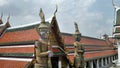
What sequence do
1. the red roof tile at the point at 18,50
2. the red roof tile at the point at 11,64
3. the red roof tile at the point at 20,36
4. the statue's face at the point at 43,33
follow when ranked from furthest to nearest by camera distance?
the red roof tile at the point at 20,36 → the red roof tile at the point at 18,50 → the red roof tile at the point at 11,64 → the statue's face at the point at 43,33

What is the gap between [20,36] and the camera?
16.9 m

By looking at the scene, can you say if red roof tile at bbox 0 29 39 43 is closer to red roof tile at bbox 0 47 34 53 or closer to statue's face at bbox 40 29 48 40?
red roof tile at bbox 0 47 34 53

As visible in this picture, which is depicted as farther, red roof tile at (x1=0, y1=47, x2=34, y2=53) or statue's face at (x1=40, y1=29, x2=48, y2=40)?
red roof tile at (x1=0, y1=47, x2=34, y2=53)

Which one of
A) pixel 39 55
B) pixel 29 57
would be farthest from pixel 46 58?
pixel 29 57

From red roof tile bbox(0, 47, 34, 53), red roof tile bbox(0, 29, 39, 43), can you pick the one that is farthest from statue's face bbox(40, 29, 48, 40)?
red roof tile bbox(0, 29, 39, 43)

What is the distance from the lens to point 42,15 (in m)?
9.44

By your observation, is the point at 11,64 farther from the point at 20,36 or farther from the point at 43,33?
the point at 43,33

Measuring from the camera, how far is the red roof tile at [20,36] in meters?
15.3

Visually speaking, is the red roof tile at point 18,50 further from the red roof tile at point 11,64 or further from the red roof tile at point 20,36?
the red roof tile at point 11,64

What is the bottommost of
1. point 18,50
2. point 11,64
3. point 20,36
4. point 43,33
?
point 11,64

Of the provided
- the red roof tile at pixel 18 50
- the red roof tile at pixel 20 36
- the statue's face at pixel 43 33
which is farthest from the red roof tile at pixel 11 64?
the statue's face at pixel 43 33

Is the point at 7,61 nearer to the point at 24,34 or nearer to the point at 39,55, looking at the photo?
the point at 24,34

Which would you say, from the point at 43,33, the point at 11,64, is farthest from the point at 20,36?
the point at 43,33

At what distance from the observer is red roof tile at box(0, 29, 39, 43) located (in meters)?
15.3
